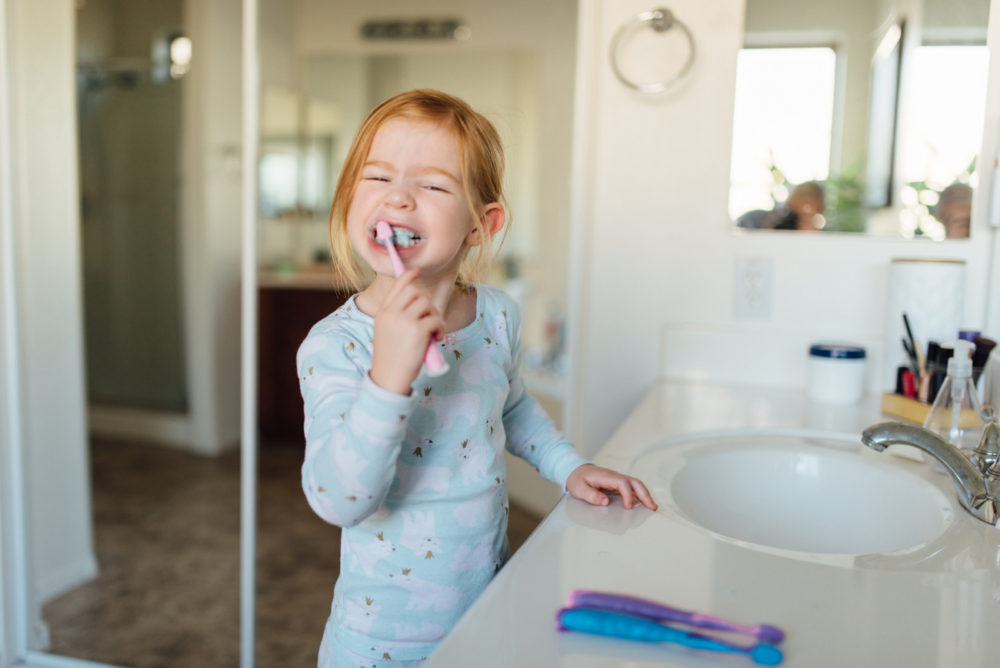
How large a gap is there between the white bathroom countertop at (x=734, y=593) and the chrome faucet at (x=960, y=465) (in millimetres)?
18

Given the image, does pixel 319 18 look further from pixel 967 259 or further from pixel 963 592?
pixel 963 592

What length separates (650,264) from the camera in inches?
61.5

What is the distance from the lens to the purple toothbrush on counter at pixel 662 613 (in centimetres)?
56

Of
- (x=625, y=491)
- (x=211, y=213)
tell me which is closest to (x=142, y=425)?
(x=211, y=213)

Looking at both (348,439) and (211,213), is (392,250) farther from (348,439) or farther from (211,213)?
(211,213)

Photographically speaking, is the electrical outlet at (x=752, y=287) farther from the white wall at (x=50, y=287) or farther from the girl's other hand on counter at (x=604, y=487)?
the white wall at (x=50, y=287)

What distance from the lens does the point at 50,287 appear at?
2.19 meters

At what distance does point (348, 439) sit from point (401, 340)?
0.10 metres

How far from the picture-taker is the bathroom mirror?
1.38 meters

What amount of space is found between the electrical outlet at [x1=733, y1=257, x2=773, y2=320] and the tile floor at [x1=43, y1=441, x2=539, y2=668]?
126 centimetres

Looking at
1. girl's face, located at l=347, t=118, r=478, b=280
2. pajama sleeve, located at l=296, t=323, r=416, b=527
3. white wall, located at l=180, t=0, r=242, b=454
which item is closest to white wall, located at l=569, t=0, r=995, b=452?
girl's face, located at l=347, t=118, r=478, b=280

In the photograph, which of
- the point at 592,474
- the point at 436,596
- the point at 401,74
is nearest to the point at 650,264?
the point at 592,474

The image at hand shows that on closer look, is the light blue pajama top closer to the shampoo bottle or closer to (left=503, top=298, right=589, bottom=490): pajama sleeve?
(left=503, top=298, right=589, bottom=490): pajama sleeve

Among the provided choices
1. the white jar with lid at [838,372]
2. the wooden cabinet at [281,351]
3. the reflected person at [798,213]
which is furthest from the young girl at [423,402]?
the wooden cabinet at [281,351]
